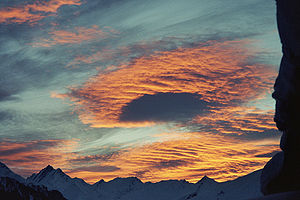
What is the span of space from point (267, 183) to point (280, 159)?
89.3 inches

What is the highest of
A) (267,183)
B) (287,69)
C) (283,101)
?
(287,69)

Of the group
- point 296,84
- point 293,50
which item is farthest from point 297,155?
point 293,50

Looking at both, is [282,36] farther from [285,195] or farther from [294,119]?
[285,195]

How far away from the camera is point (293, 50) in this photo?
60.1 ft

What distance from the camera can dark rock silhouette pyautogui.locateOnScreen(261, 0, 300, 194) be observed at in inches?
704

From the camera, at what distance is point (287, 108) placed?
23750mm

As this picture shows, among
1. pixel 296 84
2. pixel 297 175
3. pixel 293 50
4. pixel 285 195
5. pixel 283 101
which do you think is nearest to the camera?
pixel 285 195

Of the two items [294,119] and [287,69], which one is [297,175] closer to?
[294,119]

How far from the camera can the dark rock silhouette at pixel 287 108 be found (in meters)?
17.9

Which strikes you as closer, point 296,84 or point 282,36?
point 282,36

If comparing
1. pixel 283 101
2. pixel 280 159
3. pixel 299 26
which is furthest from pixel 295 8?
pixel 280 159

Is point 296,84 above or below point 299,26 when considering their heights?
below

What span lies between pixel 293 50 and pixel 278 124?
9.39 m

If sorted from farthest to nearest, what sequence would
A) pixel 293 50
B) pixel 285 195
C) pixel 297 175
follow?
pixel 297 175
pixel 293 50
pixel 285 195
